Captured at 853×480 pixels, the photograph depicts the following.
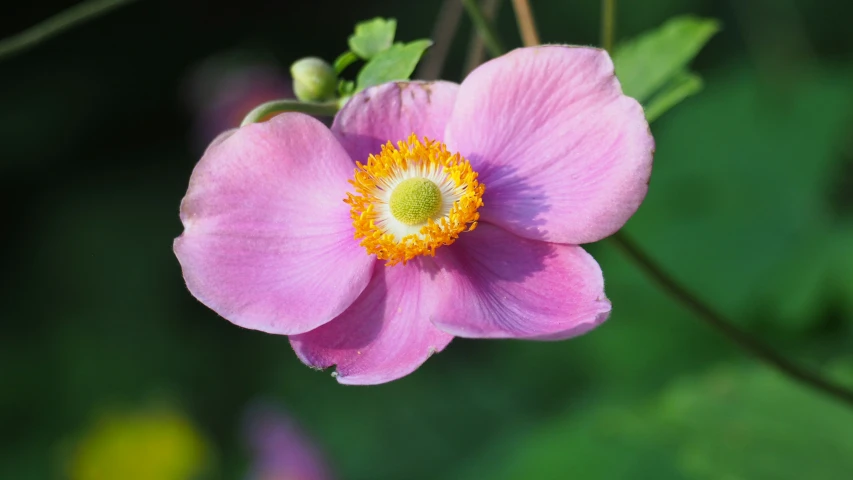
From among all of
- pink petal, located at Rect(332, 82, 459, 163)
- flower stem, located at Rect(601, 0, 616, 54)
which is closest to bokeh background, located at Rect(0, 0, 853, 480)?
flower stem, located at Rect(601, 0, 616, 54)

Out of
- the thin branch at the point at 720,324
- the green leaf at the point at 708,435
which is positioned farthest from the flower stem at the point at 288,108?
the green leaf at the point at 708,435

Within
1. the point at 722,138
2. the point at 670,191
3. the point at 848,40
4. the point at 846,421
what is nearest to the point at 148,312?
the point at 670,191

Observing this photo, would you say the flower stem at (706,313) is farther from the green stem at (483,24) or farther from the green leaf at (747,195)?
the green leaf at (747,195)

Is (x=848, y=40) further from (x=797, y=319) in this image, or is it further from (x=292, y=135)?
(x=292, y=135)

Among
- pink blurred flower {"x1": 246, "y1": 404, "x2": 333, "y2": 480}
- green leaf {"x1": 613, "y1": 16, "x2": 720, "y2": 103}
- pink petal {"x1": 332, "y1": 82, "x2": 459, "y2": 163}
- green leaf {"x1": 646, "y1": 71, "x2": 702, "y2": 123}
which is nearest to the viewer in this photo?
pink petal {"x1": 332, "y1": 82, "x2": 459, "y2": 163}

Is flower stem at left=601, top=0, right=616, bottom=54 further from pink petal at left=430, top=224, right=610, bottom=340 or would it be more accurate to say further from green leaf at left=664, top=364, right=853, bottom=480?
green leaf at left=664, top=364, right=853, bottom=480

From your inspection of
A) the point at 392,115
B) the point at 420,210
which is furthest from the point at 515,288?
the point at 392,115

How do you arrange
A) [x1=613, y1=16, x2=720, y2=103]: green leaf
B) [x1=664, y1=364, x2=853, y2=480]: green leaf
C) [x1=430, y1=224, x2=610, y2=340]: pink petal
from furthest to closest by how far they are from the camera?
[x1=664, y1=364, x2=853, y2=480]: green leaf, [x1=613, y1=16, x2=720, y2=103]: green leaf, [x1=430, y1=224, x2=610, y2=340]: pink petal

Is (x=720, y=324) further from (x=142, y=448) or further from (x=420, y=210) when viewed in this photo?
(x=142, y=448)

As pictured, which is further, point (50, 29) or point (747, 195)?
point (747, 195)
